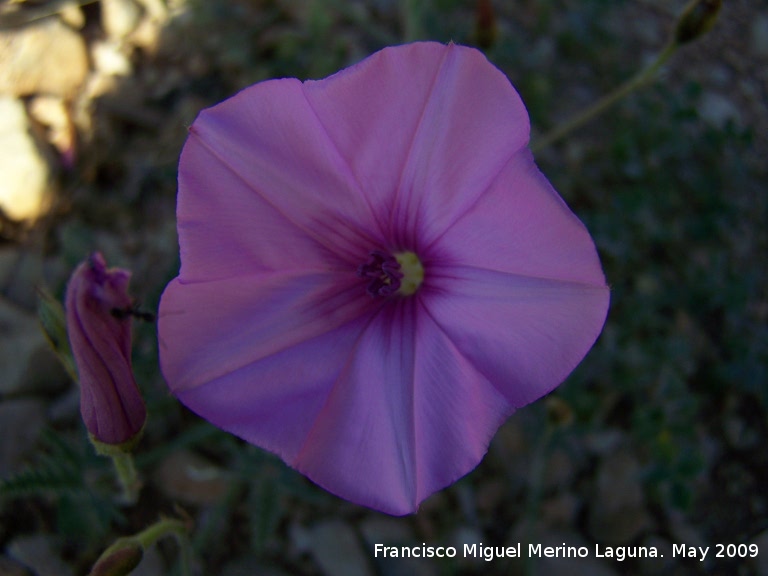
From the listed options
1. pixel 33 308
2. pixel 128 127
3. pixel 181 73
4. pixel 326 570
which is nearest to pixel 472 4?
pixel 181 73

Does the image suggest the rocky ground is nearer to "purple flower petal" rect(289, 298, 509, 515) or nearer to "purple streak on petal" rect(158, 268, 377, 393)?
"purple streak on petal" rect(158, 268, 377, 393)

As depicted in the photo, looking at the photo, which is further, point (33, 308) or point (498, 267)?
point (33, 308)

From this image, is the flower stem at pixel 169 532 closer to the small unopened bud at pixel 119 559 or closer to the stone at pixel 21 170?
the small unopened bud at pixel 119 559

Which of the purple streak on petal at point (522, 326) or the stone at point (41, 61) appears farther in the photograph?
the stone at point (41, 61)

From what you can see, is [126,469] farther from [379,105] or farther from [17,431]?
[379,105]

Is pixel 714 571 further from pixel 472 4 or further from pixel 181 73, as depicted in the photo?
pixel 181 73

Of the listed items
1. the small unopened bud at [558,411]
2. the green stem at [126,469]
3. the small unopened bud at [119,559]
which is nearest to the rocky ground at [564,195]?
the small unopened bud at [558,411]

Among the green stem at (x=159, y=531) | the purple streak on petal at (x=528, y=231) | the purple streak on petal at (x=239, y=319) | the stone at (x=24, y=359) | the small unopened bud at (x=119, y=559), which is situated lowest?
the stone at (x=24, y=359)
